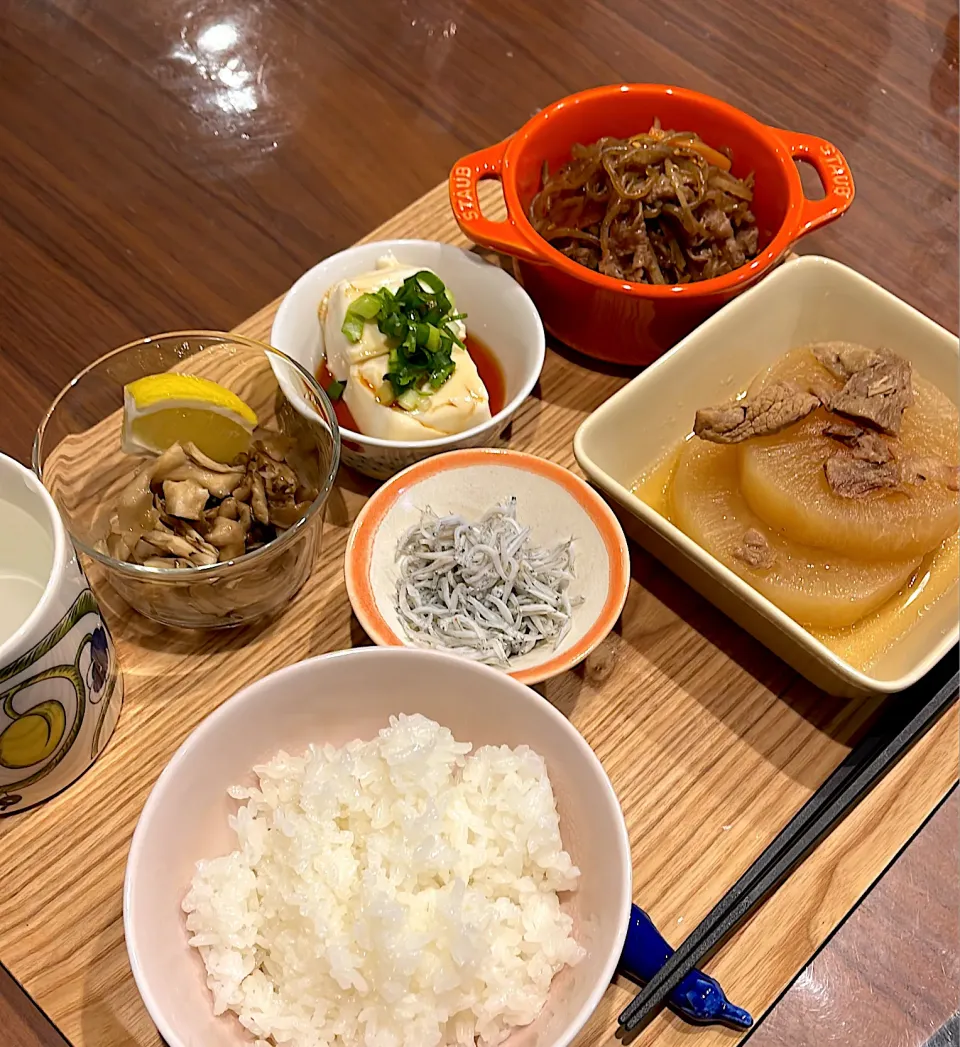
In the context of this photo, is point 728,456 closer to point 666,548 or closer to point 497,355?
point 666,548

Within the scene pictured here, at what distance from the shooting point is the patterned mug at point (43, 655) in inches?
41.4

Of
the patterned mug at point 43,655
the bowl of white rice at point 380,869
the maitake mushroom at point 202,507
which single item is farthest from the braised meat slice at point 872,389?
the patterned mug at point 43,655

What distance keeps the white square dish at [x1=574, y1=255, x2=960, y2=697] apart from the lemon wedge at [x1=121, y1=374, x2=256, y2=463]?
50cm

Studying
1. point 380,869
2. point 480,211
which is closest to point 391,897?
point 380,869

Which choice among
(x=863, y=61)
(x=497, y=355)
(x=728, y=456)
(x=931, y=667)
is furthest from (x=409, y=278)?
(x=863, y=61)

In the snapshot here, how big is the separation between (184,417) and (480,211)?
0.60 m

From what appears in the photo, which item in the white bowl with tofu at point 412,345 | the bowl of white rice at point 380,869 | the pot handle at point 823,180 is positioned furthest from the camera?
the pot handle at point 823,180

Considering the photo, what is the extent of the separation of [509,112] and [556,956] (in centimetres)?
181

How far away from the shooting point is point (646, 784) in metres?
1.34

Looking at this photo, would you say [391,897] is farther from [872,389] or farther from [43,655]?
[872,389]

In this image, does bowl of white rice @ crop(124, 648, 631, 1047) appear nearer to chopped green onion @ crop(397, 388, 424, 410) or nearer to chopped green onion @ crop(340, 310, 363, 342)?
chopped green onion @ crop(397, 388, 424, 410)

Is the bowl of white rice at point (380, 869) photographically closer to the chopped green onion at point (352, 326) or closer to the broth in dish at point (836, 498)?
the broth in dish at point (836, 498)

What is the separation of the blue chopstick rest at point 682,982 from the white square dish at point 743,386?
1.35ft

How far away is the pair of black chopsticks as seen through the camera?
3.71ft
